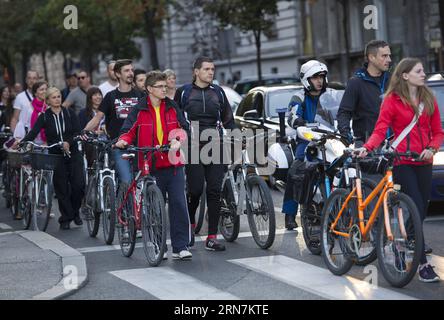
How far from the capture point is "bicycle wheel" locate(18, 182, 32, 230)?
42.3 ft

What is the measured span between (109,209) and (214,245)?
1.34 meters

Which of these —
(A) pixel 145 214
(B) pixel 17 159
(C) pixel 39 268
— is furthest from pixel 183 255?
(B) pixel 17 159

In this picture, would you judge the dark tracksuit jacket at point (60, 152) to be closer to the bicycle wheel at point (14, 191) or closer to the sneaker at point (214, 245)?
the bicycle wheel at point (14, 191)

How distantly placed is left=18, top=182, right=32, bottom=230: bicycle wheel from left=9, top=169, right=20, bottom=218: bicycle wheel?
2.08 ft

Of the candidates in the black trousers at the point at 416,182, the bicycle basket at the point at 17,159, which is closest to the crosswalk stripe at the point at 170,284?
the black trousers at the point at 416,182

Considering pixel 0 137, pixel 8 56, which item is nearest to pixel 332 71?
pixel 8 56

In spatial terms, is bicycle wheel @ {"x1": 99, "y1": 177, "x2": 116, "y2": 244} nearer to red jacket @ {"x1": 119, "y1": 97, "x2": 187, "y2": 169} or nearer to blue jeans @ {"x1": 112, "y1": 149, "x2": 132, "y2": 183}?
blue jeans @ {"x1": 112, "y1": 149, "x2": 132, "y2": 183}

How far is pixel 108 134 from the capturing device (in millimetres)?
11781

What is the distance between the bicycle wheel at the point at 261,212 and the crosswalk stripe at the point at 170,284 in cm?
123

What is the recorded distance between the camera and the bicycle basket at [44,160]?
39.9ft

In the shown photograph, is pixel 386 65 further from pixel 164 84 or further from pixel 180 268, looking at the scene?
pixel 180 268

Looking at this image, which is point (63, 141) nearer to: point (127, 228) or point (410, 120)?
point (127, 228)

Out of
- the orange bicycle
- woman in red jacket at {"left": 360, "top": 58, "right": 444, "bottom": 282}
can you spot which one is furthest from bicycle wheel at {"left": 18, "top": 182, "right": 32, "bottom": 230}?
woman in red jacket at {"left": 360, "top": 58, "right": 444, "bottom": 282}

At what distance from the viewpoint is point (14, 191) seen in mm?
14172
